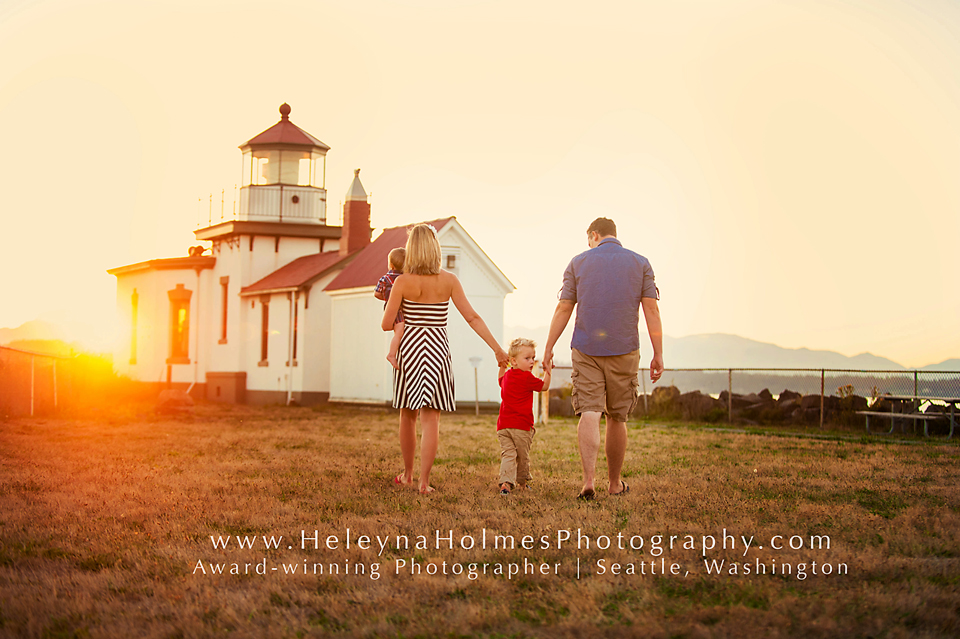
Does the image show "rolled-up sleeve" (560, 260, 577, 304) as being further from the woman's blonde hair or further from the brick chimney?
the brick chimney

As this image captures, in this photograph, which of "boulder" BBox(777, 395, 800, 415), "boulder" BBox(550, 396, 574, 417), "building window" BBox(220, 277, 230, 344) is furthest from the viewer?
"building window" BBox(220, 277, 230, 344)

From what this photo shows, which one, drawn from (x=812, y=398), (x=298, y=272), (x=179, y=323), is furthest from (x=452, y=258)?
(x=179, y=323)

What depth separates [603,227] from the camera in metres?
6.95

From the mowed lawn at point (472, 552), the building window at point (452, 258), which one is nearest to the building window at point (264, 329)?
the building window at point (452, 258)

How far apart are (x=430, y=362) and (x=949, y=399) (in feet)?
40.0

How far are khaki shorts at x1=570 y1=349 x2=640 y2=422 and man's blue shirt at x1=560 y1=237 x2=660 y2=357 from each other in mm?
92

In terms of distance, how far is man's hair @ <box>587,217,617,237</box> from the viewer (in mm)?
6945

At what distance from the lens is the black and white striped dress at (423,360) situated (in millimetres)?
7047

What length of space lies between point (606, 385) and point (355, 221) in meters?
22.0

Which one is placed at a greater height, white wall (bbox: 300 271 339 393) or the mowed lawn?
white wall (bbox: 300 271 339 393)

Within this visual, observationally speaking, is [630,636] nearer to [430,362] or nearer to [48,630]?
[48,630]

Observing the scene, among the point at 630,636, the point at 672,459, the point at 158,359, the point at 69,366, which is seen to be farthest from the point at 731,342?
the point at 630,636

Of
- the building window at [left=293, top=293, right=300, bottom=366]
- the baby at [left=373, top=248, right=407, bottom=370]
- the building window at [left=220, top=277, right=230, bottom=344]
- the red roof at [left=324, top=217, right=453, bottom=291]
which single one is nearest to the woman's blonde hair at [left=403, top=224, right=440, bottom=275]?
the baby at [left=373, top=248, right=407, bottom=370]

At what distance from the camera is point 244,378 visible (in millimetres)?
29172
